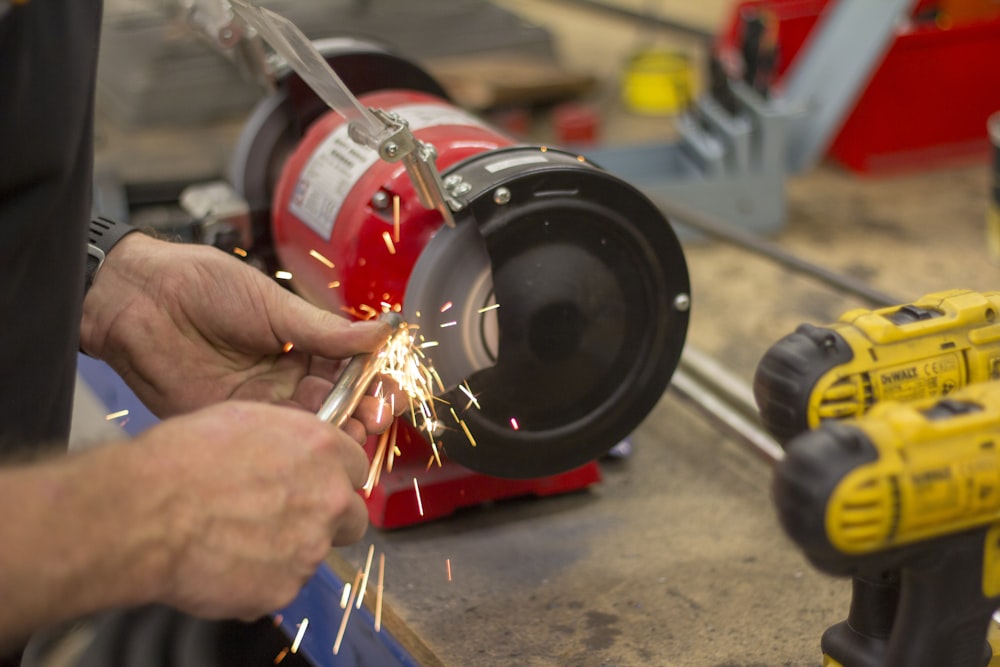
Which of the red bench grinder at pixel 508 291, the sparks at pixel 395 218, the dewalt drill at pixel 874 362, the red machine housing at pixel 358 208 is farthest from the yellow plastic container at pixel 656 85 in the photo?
the dewalt drill at pixel 874 362

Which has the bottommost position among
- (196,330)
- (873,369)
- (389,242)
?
(196,330)

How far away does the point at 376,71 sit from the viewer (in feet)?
5.69

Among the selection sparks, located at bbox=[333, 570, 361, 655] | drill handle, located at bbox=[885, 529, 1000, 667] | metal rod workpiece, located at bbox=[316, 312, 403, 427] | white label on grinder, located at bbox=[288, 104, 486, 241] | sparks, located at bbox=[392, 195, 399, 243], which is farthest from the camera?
white label on grinder, located at bbox=[288, 104, 486, 241]

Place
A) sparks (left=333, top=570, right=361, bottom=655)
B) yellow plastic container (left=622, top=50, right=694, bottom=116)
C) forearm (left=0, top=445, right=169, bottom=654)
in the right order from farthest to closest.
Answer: yellow plastic container (left=622, top=50, right=694, bottom=116) < sparks (left=333, top=570, right=361, bottom=655) < forearm (left=0, top=445, right=169, bottom=654)

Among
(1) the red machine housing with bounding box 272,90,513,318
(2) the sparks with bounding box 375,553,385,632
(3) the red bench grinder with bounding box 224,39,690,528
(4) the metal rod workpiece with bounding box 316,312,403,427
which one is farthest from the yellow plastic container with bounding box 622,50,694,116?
(4) the metal rod workpiece with bounding box 316,312,403,427

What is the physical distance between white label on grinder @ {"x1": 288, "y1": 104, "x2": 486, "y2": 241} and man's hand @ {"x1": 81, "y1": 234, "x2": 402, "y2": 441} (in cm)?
22

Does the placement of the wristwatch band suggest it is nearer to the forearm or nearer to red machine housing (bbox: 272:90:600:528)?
red machine housing (bbox: 272:90:600:528)

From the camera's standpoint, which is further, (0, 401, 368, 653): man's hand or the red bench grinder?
the red bench grinder

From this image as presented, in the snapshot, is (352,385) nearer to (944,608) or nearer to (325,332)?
(325,332)

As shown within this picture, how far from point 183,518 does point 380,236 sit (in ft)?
1.99

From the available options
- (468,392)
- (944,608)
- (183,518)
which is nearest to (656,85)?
(468,392)

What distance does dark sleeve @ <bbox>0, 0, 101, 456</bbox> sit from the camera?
2.88 ft

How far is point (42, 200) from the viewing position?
0.91 meters

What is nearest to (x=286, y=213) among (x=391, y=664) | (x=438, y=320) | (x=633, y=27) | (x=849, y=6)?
(x=438, y=320)
